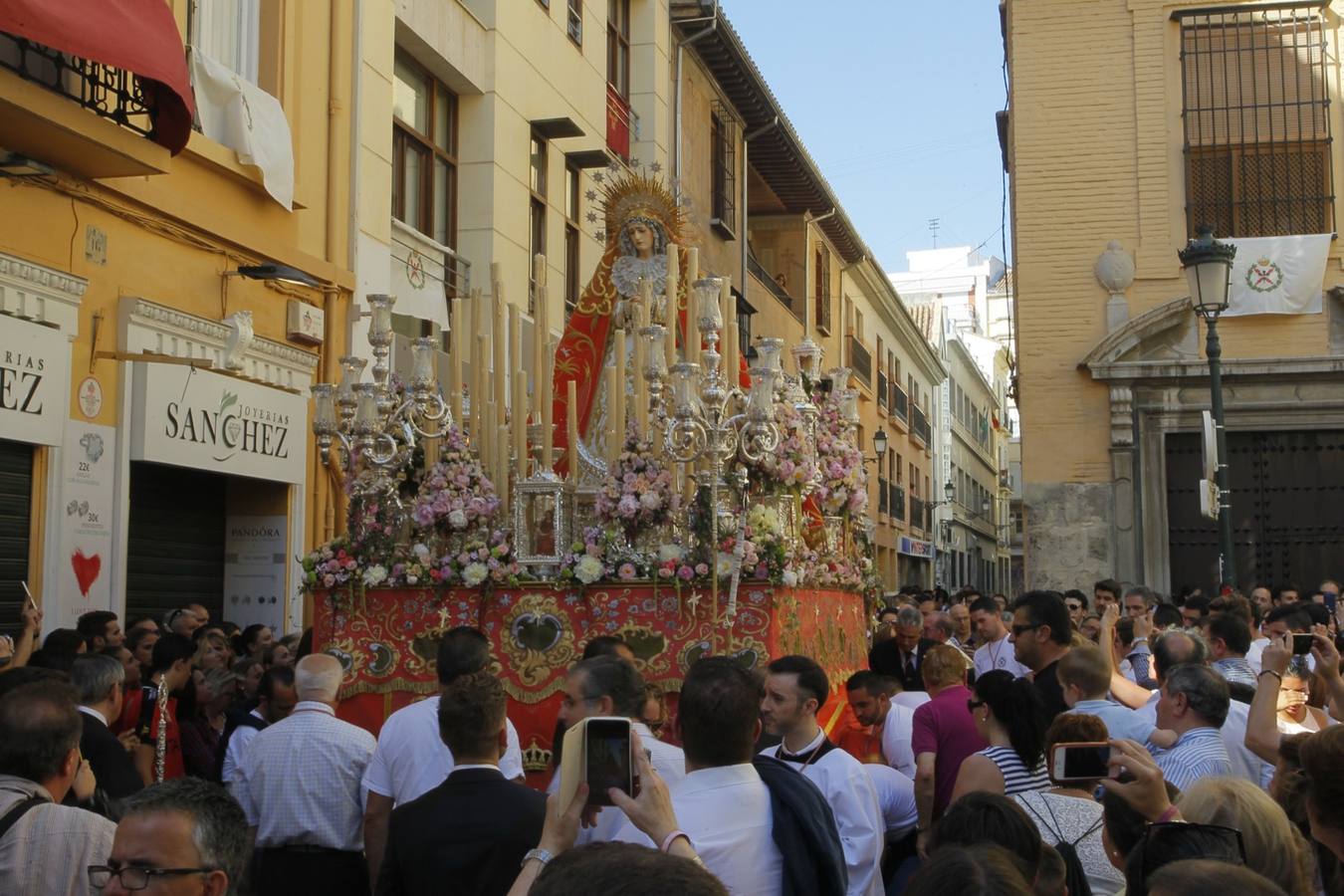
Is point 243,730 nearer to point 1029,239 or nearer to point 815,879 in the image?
point 815,879

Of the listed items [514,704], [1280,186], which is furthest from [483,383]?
[1280,186]

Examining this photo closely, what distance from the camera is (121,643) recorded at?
320 inches

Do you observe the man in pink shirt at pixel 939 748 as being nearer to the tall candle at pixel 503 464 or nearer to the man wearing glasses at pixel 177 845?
the man wearing glasses at pixel 177 845

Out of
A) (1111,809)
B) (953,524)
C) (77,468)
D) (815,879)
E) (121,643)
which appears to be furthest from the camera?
(953,524)

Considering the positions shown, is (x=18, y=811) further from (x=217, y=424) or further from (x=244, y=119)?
(x=244, y=119)

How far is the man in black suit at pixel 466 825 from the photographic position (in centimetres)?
393

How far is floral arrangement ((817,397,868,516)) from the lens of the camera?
9.41m

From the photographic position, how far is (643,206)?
33.2 feet

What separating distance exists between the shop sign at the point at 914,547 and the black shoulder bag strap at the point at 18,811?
34.5 m

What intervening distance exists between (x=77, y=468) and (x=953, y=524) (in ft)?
133

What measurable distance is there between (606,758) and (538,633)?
529 cm

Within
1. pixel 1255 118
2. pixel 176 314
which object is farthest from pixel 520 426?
pixel 1255 118

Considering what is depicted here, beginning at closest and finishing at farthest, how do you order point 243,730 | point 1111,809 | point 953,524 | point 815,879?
point 1111,809, point 815,879, point 243,730, point 953,524

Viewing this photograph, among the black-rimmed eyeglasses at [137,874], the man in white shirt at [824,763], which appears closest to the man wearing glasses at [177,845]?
the black-rimmed eyeglasses at [137,874]
